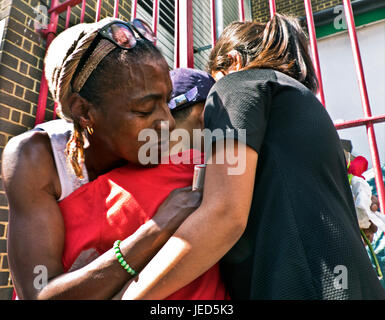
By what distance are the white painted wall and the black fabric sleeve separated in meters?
5.10

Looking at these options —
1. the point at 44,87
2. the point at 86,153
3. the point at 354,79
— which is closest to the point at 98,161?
the point at 86,153

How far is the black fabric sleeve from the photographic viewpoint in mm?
845

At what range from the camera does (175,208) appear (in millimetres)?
923

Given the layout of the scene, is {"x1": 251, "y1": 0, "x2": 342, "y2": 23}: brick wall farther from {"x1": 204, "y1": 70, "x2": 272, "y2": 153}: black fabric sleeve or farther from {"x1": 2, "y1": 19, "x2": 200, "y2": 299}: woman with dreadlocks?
{"x1": 204, "y1": 70, "x2": 272, "y2": 153}: black fabric sleeve

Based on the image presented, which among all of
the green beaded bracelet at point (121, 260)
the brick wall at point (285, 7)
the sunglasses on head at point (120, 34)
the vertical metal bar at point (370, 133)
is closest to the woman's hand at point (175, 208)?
the green beaded bracelet at point (121, 260)

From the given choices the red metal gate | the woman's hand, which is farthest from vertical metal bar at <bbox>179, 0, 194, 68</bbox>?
the woman's hand

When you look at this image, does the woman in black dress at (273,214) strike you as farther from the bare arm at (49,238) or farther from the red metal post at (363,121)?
the red metal post at (363,121)

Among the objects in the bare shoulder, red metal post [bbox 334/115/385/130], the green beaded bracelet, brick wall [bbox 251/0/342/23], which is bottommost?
the green beaded bracelet

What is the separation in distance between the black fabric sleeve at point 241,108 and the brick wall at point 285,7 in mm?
7297

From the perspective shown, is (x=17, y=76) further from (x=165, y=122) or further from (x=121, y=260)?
(x=121, y=260)

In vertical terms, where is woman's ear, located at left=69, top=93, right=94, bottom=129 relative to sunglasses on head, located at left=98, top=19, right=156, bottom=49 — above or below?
below

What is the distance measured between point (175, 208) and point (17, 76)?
2.88m

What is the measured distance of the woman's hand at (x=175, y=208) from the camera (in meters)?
0.91

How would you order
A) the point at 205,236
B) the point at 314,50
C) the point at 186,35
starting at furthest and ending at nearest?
the point at 186,35 < the point at 314,50 < the point at 205,236
